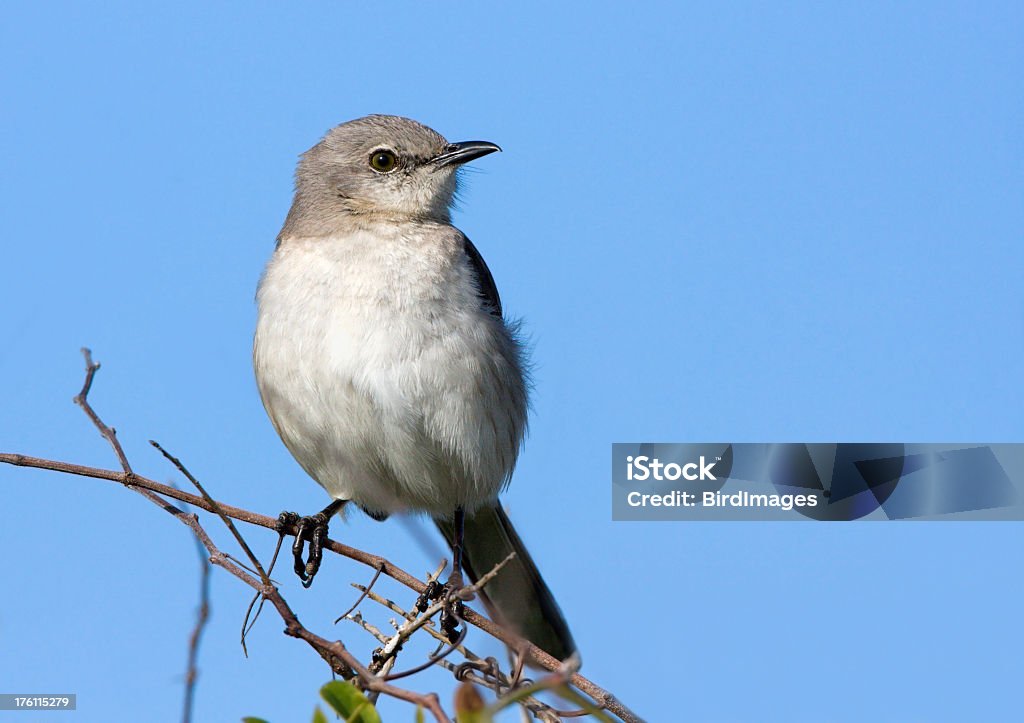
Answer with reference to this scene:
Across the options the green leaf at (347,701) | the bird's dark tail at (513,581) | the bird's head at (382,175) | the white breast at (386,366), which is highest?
the bird's head at (382,175)

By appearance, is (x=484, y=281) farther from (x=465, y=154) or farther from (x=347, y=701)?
(x=347, y=701)

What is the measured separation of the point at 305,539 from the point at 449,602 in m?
1.91

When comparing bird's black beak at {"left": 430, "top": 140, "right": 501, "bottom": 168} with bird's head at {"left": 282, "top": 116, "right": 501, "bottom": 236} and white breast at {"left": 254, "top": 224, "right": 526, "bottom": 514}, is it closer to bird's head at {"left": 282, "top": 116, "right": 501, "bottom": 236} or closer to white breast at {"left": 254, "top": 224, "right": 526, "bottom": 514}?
bird's head at {"left": 282, "top": 116, "right": 501, "bottom": 236}

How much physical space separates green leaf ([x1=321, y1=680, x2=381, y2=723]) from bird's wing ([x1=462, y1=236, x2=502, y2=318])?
3186mm

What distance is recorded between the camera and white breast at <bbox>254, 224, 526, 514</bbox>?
4.31 metres

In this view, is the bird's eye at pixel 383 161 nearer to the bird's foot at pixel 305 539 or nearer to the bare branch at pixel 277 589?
the bird's foot at pixel 305 539

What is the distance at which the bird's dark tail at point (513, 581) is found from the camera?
496 cm

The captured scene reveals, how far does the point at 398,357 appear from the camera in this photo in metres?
4.29

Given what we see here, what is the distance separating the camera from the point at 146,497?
2.79m

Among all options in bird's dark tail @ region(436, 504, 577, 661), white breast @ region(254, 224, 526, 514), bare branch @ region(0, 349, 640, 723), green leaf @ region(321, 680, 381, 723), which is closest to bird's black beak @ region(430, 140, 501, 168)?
white breast @ region(254, 224, 526, 514)

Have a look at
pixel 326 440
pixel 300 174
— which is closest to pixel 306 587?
pixel 326 440

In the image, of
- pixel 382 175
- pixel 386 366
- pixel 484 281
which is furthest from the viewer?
pixel 382 175

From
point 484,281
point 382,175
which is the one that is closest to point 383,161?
point 382,175

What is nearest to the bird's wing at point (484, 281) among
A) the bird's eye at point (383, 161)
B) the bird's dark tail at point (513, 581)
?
the bird's eye at point (383, 161)
